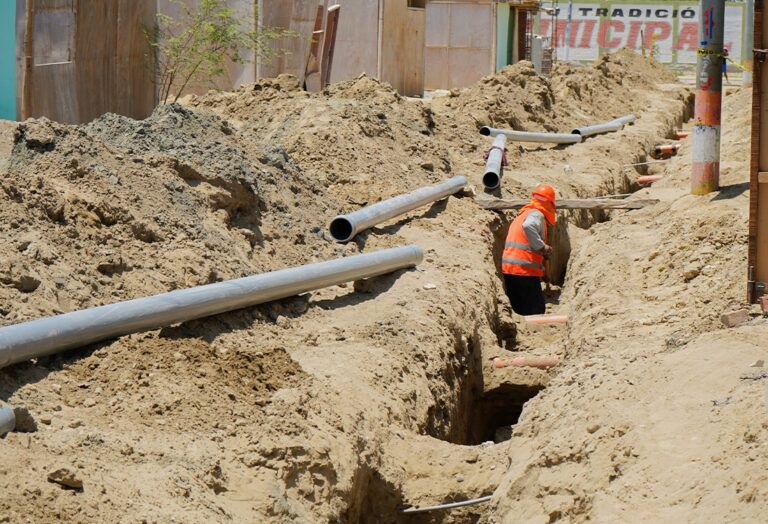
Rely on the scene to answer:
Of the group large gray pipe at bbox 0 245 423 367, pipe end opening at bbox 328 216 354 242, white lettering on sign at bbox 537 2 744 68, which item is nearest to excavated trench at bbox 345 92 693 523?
→ large gray pipe at bbox 0 245 423 367

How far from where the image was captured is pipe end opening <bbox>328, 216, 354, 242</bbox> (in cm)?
1058

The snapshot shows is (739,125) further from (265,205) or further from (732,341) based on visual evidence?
(732,341)

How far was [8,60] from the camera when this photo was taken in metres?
13.0

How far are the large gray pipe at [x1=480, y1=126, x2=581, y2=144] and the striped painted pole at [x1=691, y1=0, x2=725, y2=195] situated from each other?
580cm

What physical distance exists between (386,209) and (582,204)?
326cm

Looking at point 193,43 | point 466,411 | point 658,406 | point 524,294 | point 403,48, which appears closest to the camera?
point 658,406

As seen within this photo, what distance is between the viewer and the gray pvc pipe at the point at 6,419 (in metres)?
5.11

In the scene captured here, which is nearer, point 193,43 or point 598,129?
point 193,43

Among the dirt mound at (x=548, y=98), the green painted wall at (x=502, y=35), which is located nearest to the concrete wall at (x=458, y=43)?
the green painted wall at (x=502, y=35)

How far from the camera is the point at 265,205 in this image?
10.4 metres

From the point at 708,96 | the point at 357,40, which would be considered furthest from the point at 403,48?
the point at 708,96

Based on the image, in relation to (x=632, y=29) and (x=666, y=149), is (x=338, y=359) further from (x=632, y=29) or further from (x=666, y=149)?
(x=632, y=29)

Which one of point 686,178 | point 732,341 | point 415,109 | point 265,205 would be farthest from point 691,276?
point 415,109

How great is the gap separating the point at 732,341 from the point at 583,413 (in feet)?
3.10
